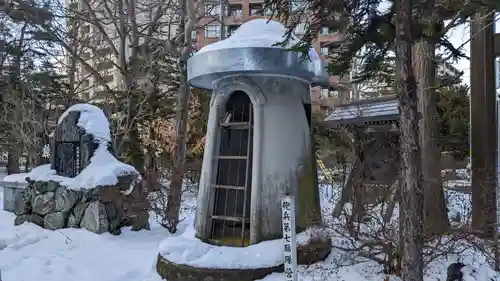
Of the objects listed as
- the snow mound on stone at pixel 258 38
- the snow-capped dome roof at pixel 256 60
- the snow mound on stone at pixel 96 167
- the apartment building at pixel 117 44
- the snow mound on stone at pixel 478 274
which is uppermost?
the apartment building at pixel 117 44

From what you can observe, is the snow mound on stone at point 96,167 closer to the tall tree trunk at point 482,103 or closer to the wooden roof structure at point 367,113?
the wooden roof structure at point 367,113

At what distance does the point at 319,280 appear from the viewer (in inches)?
191

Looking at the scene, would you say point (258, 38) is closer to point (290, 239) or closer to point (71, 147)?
point (290, 239)

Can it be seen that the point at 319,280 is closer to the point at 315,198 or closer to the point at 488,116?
the point at 315,198

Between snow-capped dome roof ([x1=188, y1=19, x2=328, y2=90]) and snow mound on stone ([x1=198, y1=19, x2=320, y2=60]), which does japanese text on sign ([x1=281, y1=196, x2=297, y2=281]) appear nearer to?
snow-capped dome roof ([x1=188, y1=19, x2=328, y2=90])

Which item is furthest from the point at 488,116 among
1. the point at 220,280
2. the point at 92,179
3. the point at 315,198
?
the point at 92,179

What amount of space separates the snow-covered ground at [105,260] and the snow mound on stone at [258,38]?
259cm

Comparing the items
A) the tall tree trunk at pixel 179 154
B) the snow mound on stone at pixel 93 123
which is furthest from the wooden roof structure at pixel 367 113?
the snow mound on stone at pixel 93 123

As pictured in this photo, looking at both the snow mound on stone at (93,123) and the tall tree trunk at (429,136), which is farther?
the snow mound on stone at (93,123)

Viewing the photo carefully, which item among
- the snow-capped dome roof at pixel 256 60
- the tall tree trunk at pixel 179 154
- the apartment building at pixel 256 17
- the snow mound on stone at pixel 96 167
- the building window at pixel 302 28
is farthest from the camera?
the tall tree trunk at pixel 179 154

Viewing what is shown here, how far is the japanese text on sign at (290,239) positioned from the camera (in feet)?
11.3

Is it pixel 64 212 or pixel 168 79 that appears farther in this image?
pixel 168 79

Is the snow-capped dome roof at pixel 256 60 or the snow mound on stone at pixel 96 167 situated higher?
the snow-capped dome roof at pixel 256 60

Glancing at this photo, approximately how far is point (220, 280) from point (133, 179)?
161 inches
